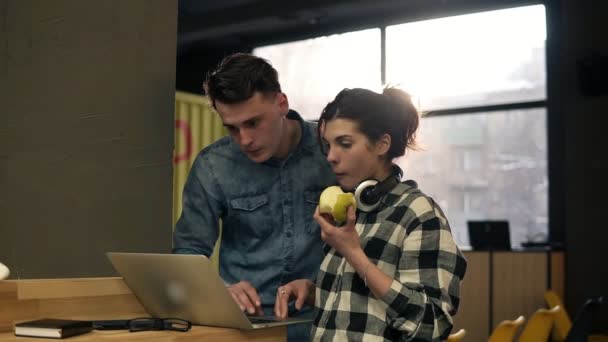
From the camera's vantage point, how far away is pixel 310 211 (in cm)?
211

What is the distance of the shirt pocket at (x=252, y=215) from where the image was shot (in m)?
2.07

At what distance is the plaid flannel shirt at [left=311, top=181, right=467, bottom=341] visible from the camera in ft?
5.06

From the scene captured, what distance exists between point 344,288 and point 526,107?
15.9 feet

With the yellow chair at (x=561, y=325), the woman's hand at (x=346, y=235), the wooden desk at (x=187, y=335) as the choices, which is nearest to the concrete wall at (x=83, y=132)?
the wooden desk at (x=187, y=335)

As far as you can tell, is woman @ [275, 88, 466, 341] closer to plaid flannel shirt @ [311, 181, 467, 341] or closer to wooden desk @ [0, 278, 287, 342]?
plaid flannel shirt @ [311, 181, 467, 341]

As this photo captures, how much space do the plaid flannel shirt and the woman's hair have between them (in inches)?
5.4

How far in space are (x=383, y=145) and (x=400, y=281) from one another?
1.19 feet

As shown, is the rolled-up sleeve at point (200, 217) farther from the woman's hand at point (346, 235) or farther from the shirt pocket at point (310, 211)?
the woman's hand at point (346, 235)

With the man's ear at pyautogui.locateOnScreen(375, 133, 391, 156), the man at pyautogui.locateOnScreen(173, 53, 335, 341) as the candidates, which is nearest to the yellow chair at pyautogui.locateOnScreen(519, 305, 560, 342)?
the man at pyautogui.locateOnScreen(173, 53, 335, 341)

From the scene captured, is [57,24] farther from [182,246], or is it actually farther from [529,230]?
[529,230]

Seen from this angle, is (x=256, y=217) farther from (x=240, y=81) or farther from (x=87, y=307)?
(x=87, y=307)

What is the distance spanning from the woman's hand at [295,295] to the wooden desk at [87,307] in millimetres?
110

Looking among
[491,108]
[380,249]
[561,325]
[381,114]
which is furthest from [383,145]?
[491,108]

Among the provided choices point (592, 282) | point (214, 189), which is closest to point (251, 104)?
point (214, 189)
